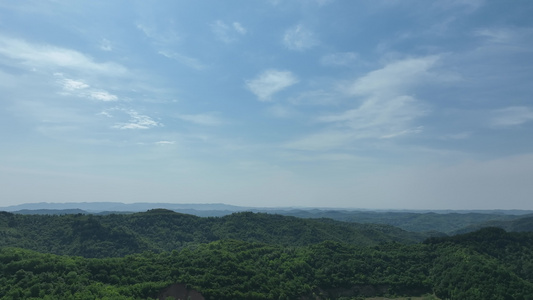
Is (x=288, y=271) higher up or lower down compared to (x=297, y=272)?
higher up

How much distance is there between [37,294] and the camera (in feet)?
182

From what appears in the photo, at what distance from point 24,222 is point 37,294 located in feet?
454

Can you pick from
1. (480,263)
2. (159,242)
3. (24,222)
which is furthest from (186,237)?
(480,263)

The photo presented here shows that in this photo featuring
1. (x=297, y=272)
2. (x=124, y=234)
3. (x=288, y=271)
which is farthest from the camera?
(x=124, y=234)

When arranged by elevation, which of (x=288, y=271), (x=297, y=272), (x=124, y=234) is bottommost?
(x=297, y=272)

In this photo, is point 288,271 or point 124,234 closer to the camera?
point 288,271

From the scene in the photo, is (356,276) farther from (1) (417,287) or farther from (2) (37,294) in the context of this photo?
(2) (37,294)

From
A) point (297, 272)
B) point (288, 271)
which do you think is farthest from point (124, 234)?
point (297, 272)

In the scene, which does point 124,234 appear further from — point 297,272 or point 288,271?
point 297,272

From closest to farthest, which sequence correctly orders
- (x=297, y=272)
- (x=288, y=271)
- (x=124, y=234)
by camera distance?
(x=288, y=271)
(x=297, y=272)
(x=124, y=234)

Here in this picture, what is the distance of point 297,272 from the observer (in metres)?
87.8

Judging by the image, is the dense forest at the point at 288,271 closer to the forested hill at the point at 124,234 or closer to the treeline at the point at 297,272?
the treeline at the point at 297,272

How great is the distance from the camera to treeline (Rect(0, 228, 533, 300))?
62250mm

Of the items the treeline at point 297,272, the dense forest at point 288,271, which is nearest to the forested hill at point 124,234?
the dense forest at point 288,271
